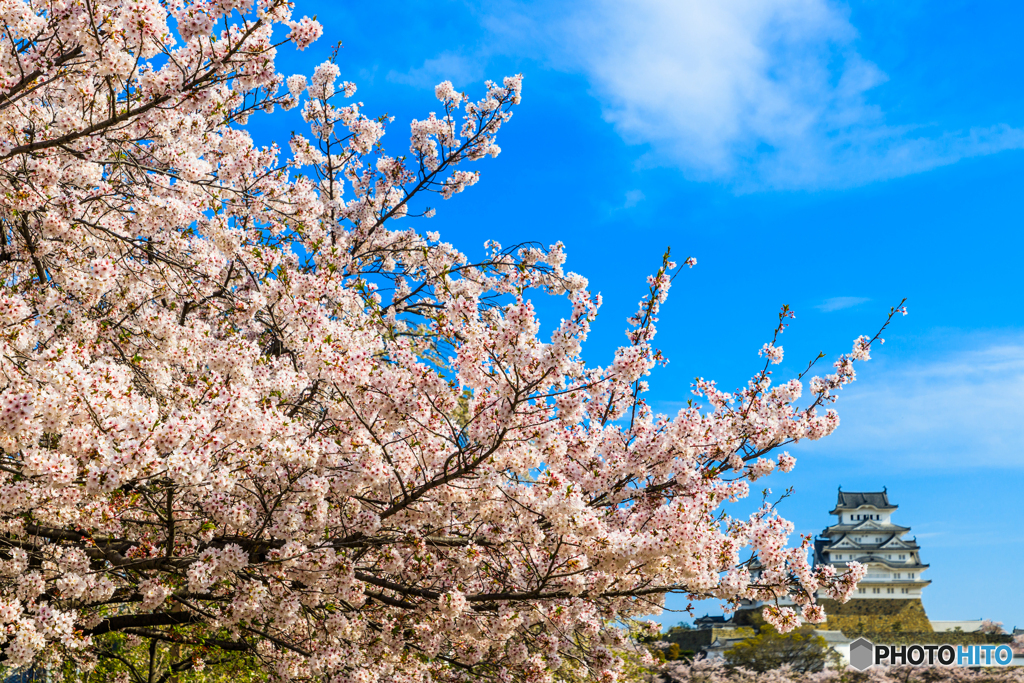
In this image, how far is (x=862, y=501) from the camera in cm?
6612

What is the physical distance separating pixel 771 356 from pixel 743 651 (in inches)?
706

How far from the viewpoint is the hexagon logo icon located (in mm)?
24688

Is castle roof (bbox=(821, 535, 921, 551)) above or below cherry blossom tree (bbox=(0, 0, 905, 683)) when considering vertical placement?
above

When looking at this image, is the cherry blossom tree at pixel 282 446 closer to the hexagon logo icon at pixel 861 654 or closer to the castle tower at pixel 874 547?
the hexagon logo icon at pixel 861 654

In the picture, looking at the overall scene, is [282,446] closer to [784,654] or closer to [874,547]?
[784,654]

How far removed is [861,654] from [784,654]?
8.16m

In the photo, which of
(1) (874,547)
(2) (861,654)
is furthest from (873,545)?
(2) (861,654)

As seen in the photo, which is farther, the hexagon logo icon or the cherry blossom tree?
the hexagon logo icon

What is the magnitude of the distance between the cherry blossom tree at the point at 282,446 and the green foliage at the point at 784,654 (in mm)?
16656

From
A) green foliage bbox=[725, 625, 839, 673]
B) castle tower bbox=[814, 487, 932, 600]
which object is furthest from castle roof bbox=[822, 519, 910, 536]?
green foliage bbox=[725, 625, 839, 673]

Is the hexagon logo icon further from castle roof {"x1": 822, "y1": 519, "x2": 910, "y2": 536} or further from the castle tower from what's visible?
castle roof {"x1": 822, "y1": 519, "x2": 910, "y2": 536}

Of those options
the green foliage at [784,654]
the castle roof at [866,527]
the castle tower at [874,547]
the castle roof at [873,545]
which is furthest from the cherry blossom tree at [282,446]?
the castle roof at [866,527]

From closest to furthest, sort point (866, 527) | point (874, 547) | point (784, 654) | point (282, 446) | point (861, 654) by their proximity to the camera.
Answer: point (282, 446)
point (784, 654)
point (861, 654)
point (874, 547)
point (866, 527)

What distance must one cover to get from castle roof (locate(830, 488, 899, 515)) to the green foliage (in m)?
47.8
